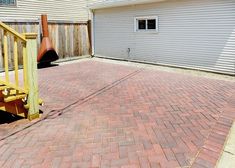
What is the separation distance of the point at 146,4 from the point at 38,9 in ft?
17.5

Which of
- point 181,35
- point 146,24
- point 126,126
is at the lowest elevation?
point 126,126

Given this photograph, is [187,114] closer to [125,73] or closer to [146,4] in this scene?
[125,73]

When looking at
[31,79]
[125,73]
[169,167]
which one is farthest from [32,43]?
[125,73]

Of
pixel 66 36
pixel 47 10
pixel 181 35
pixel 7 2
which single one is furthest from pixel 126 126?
pixel 47 10

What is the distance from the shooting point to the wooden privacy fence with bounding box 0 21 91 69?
10.5m

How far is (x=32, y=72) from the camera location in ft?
15.0

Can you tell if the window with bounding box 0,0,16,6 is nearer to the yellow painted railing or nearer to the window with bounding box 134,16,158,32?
the window with bounding box 134,16,158,32

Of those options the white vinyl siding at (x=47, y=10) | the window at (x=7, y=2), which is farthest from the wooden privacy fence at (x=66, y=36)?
the window at (x=7, y=2)

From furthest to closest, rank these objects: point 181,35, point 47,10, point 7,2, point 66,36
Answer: point 47,10, point 66,36, point 7,2, point 181,35

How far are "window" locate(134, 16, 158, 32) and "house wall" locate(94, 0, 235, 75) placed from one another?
18 cm

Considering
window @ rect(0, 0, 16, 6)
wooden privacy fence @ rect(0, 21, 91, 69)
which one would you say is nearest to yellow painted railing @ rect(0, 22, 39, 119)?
wooden privacy fence @ rect(0, 21, 91, 69)

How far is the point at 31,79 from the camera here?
180 inches

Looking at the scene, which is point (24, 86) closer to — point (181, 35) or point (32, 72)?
point (32, 72)

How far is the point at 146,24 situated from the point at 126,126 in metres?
7.33
